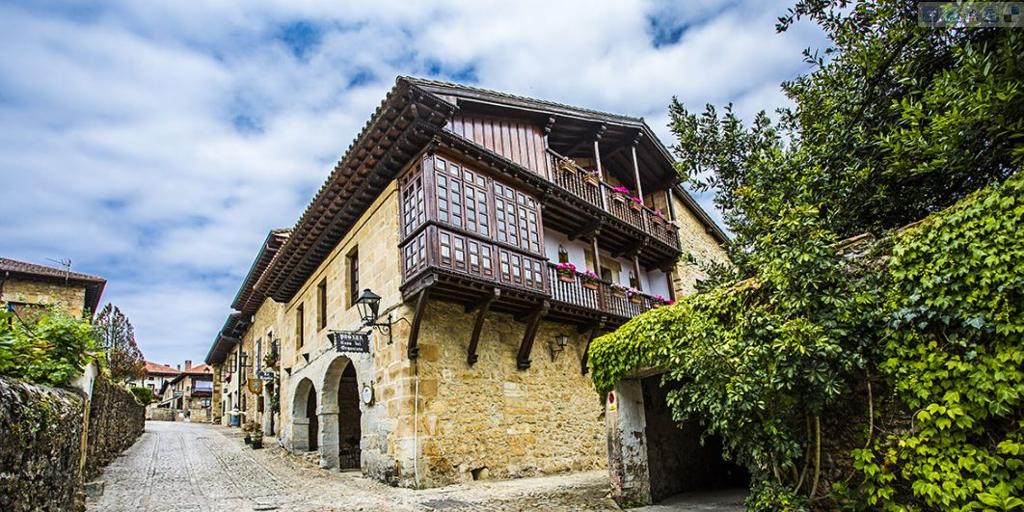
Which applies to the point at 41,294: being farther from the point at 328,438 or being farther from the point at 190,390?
the point at 190,390

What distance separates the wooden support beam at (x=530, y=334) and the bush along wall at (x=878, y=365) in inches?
183

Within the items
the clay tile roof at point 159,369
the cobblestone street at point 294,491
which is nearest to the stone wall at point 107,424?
the cobblestone street at point 294,491

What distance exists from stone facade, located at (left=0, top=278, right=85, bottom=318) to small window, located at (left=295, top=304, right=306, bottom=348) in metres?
8.44

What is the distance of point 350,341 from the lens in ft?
32.3

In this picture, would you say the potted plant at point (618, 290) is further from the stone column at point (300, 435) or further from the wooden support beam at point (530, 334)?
the stone column at point (300, 435)

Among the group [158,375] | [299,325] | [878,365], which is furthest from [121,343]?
[158,375]

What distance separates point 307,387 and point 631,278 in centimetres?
930

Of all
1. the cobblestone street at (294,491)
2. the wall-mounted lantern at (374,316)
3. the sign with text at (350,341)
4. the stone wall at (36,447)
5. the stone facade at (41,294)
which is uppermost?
the stone facade at (41,294)

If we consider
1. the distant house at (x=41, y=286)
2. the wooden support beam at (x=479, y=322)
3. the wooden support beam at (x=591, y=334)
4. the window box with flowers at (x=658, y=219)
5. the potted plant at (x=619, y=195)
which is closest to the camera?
the wooden support beam at (x=479, y=322)

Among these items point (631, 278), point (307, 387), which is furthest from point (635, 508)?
point (307, 387)

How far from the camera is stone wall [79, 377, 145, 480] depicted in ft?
28.3

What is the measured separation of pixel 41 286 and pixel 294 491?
16535 mm

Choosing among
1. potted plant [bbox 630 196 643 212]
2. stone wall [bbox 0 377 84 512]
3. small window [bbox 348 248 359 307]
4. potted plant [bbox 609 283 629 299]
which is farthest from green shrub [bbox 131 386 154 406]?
potted plant [bbox 630 196 643 212]

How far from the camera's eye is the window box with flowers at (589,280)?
11.3 m
